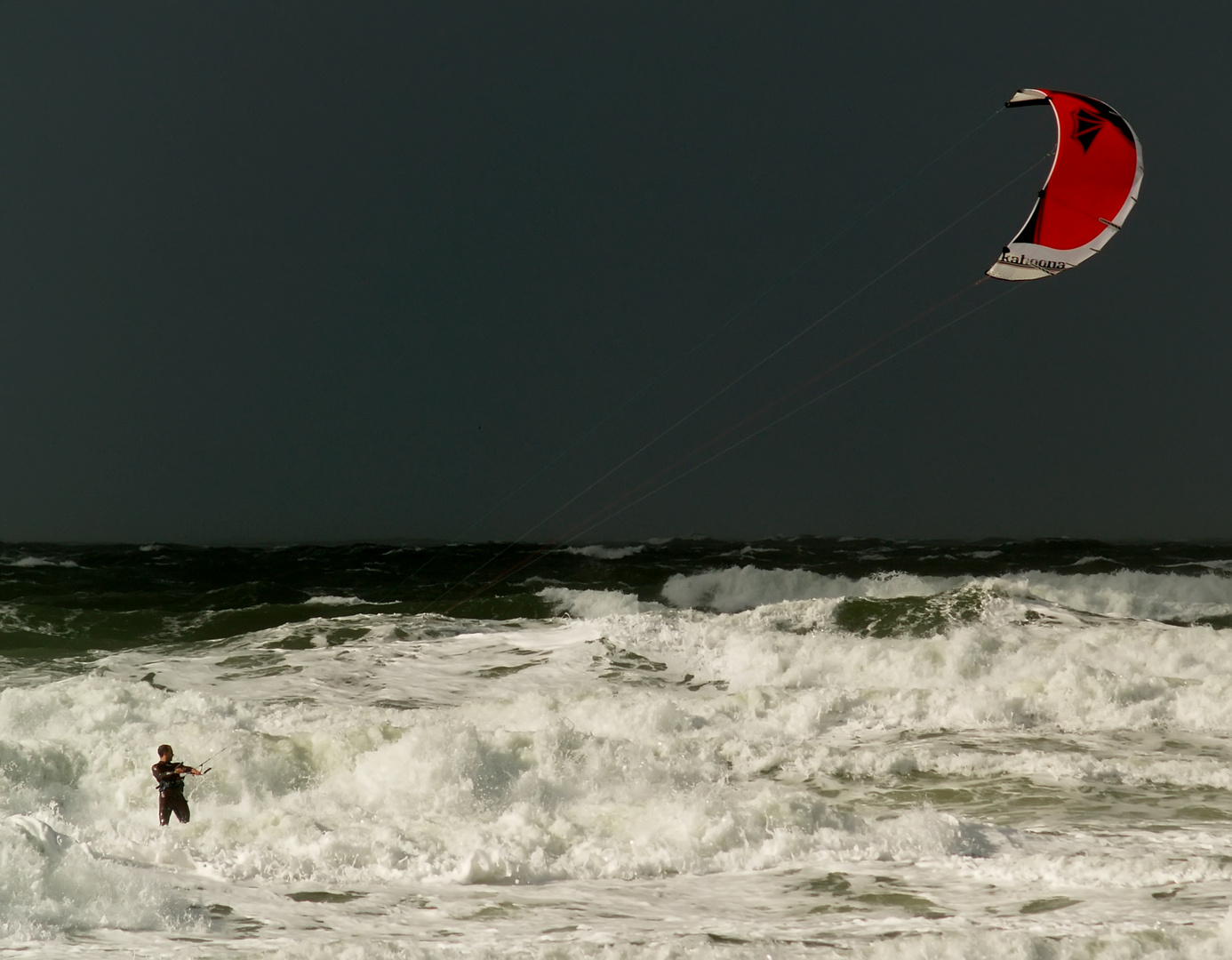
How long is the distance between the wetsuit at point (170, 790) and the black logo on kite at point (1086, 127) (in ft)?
38.5

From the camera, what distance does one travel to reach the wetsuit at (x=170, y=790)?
8547mm

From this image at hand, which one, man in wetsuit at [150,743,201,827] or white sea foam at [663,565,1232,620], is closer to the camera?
man in wetsuit at [150,743,201,827]

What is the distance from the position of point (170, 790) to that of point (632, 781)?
3932 millimetres

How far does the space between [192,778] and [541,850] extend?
3.77 meters

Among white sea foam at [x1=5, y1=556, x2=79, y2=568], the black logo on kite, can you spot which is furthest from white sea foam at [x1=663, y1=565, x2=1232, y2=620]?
white sea foam at [x1=5, y1=556, x2=79, y2=568]

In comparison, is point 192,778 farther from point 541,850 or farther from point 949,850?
point 949,850

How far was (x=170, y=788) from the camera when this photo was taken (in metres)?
8.59

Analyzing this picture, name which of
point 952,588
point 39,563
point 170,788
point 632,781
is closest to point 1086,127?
point 632,781

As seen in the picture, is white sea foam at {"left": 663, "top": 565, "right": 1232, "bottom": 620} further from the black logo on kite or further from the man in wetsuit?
the man in wetsuit

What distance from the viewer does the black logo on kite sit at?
12922 mm

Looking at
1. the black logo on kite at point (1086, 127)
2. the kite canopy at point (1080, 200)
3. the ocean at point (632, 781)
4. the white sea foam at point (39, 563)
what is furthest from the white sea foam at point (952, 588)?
the white sea foam at point (39, 563)

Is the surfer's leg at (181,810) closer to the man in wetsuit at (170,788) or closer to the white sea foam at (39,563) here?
the man in wetsuit at (170,788)

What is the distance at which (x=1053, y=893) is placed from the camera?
22.9ft

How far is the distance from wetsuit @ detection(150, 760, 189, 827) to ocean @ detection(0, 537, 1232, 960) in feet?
0.46
